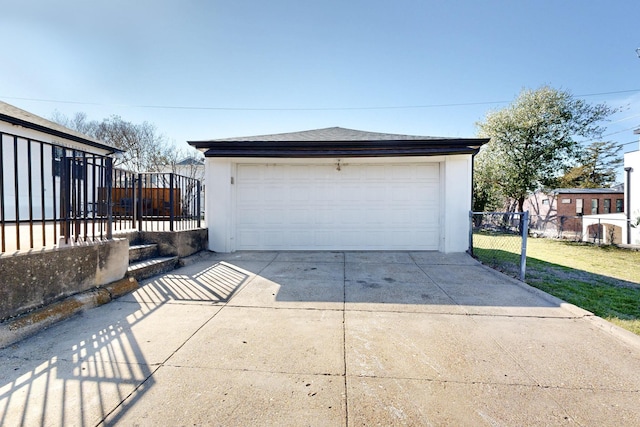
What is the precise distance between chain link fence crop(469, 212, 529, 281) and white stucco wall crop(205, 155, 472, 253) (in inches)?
13.4

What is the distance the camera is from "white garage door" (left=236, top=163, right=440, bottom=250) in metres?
6.86

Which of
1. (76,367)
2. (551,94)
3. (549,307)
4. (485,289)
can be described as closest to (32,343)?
(76,367)

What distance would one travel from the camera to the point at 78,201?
3.59 meters

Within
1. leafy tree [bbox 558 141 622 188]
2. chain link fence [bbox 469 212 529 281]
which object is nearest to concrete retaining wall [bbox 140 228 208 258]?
chain link fence [bbox 469 212 529 281]

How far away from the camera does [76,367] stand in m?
2.08

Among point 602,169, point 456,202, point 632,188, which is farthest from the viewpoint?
point 602,169

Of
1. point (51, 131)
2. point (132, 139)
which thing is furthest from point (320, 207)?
point (132, 139)

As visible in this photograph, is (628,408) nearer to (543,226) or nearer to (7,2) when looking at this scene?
(7,2)

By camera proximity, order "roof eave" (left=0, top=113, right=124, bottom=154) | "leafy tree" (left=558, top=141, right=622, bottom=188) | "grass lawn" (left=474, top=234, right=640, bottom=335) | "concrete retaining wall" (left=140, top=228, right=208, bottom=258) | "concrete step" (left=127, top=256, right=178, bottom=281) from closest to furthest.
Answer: "grass lawn" (left=474, top=234, right=640, bottom=335) < "concrete step" (left=127, top=256, right=178, bottom=281) < "concrete retaining wall" (left=140, top=228, right=208, bottom=258) < "roof eave" (left=0, top=113, right=124, bottom=154) < "leafy tree" (left=558, top=141, right=622, bottom=188)

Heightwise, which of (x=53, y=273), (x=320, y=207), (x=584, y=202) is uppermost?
(x=584, y=202)

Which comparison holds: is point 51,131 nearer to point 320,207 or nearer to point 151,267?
point 151,267

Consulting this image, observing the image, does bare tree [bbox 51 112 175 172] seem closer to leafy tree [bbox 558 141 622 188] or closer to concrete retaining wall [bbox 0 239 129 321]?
concrete retaining wall [bbox 0 239 129 321]

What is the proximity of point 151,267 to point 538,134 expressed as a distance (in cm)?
1889

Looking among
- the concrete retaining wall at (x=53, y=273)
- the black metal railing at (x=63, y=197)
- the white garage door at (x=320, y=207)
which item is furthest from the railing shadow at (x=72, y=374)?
the white garage door at (x=320, y=207)
